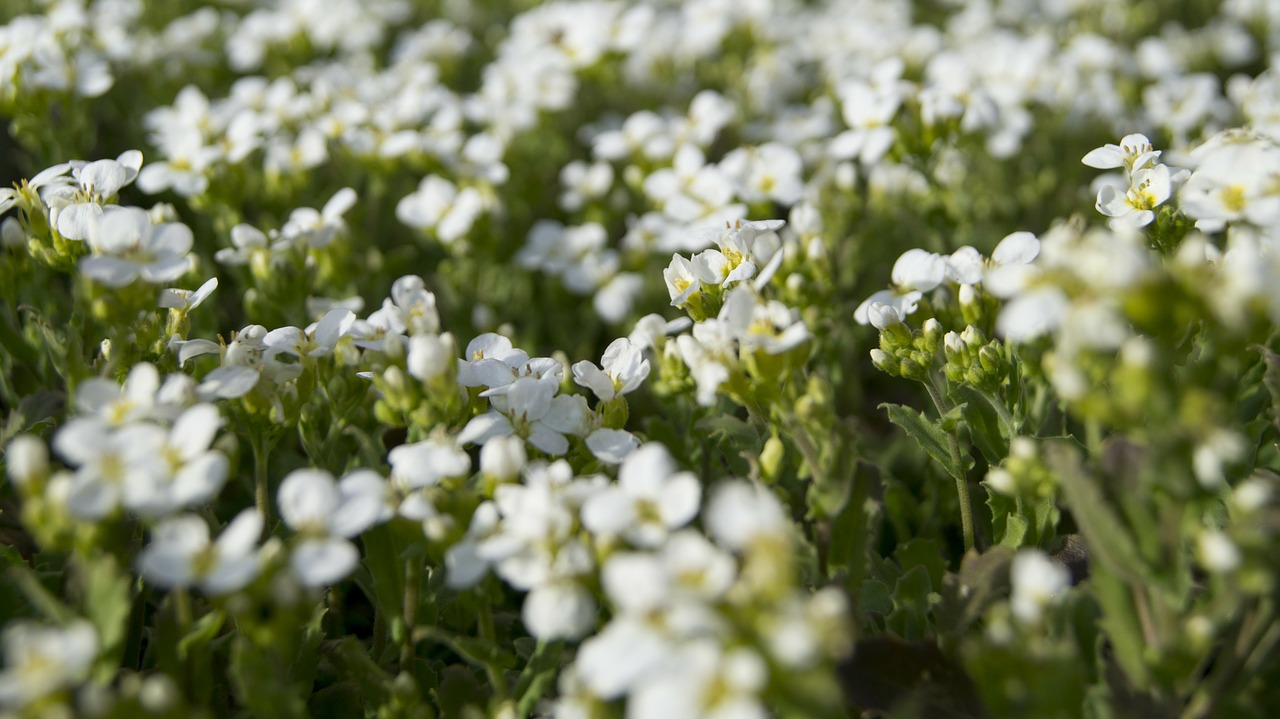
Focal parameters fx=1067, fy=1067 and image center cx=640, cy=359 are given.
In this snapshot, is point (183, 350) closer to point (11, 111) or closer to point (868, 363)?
point (11, 111)

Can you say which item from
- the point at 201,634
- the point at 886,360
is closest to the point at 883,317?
the point at 886,360

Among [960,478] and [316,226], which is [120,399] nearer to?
[316,226]

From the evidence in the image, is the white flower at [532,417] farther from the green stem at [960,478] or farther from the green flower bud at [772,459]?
the green stem at [960,478]

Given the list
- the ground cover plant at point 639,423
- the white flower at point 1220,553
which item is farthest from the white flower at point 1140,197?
the white flower at point 1220,553

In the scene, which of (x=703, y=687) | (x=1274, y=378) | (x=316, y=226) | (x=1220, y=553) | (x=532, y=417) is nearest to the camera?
(x=703, y=687)

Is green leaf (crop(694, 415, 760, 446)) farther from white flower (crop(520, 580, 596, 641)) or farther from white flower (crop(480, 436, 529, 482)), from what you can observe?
white flower (crop(520, 580, 596, 641))

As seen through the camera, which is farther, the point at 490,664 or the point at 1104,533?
the point at 490,664

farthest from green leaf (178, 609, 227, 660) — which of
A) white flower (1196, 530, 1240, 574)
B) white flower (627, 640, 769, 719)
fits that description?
white flower (1196, 530, 1240, 574)

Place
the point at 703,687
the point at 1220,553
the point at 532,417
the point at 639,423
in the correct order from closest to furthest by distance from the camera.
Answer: the point at 703,687 → the point at 1220,553 → the point at 532,417 → the point at 639,423
